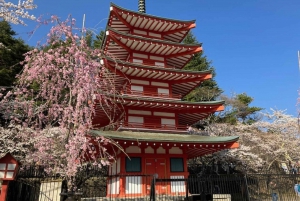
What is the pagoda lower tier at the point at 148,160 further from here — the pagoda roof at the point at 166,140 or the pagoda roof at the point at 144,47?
the pagoda roof at the point at 144,47

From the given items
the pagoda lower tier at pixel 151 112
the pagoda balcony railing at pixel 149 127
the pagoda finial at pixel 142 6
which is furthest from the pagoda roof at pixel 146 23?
the pagoda balcony railing at pixel 149 127

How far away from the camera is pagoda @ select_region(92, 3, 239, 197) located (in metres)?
14.5

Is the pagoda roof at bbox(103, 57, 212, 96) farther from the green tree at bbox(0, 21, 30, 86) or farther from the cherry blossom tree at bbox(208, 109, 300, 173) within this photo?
the green tree at bbox(0, 21, 30, 86)

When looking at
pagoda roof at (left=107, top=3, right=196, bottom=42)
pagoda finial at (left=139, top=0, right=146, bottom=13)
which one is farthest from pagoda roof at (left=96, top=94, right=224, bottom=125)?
pagoda finial at (left=139, top=0, right=146, bottom=13)

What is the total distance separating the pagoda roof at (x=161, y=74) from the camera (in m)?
16.4

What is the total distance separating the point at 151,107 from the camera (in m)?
16.5

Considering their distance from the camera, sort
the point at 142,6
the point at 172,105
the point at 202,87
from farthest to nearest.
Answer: the point at 202,87, the point at 142,6, the point at 172,105

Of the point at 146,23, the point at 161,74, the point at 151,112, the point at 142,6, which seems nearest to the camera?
the point at 151,112

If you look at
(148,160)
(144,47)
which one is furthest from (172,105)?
(144,47)

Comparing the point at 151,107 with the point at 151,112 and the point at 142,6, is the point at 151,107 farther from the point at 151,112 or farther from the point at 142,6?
the point at 142,6

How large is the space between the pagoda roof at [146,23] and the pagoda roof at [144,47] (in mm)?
2127

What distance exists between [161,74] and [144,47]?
9.17 feet

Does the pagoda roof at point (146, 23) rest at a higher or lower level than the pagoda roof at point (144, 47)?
higher

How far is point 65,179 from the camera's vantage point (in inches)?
332
